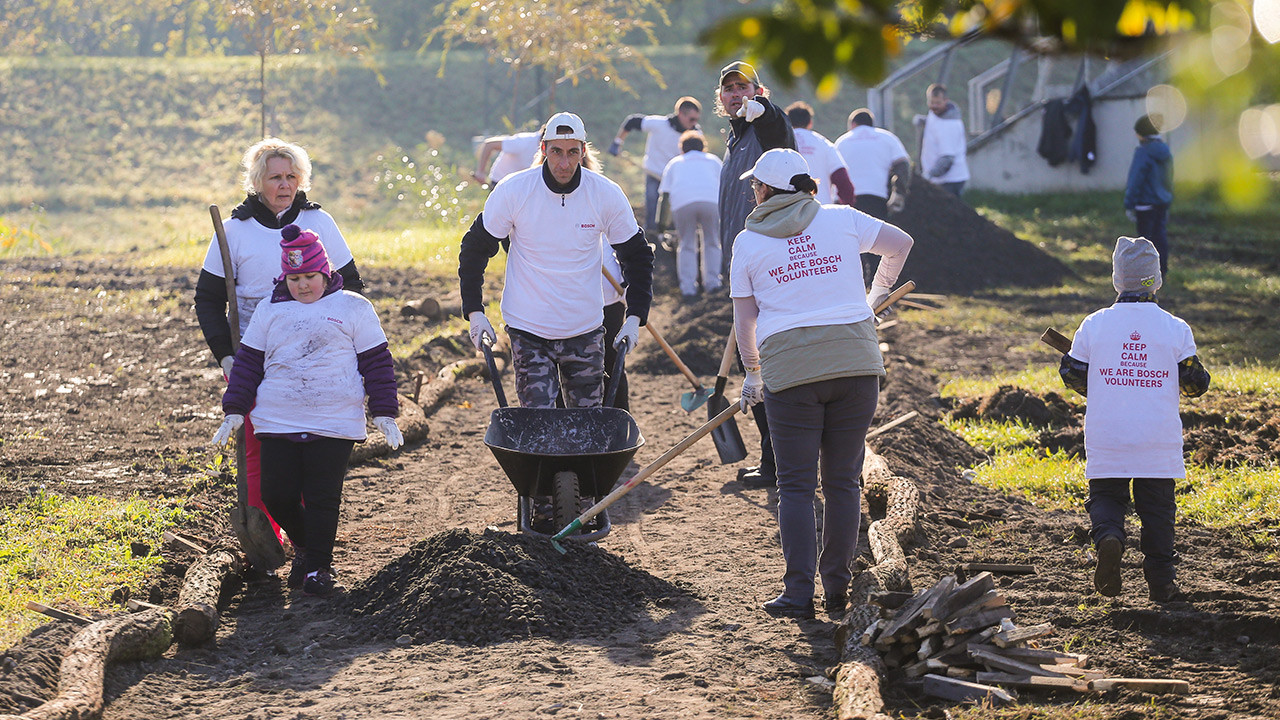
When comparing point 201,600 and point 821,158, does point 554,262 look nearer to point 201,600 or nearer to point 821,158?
point 201,600

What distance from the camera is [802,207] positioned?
4902 mm

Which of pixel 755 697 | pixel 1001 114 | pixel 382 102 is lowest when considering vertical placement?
pixel 755 697

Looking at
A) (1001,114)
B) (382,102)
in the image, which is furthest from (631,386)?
(382,102)

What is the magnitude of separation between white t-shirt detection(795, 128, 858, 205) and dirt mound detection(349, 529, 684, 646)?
3924 millimetres

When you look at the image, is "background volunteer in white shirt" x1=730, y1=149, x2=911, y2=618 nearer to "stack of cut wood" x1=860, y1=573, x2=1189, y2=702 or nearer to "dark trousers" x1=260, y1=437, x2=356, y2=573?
"stack of cut wood" x1=860, y1=573, x2=1189, y2=702

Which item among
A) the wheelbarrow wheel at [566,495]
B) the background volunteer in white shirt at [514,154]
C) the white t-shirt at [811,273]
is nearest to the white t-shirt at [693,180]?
the background volunteer in white shirt at [514,154]

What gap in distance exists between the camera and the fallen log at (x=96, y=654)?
11.9ft

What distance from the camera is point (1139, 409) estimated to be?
5066mm

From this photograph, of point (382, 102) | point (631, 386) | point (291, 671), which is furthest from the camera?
point (382, 102)

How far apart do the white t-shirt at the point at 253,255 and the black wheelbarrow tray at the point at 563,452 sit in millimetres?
1122

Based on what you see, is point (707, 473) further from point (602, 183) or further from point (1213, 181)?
point (1213, 181)

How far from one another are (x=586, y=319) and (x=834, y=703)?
2558 millimetres

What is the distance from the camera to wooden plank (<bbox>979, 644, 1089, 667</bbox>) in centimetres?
411

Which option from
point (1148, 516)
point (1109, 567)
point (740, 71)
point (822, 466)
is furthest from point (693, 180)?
point (1109, 567)
